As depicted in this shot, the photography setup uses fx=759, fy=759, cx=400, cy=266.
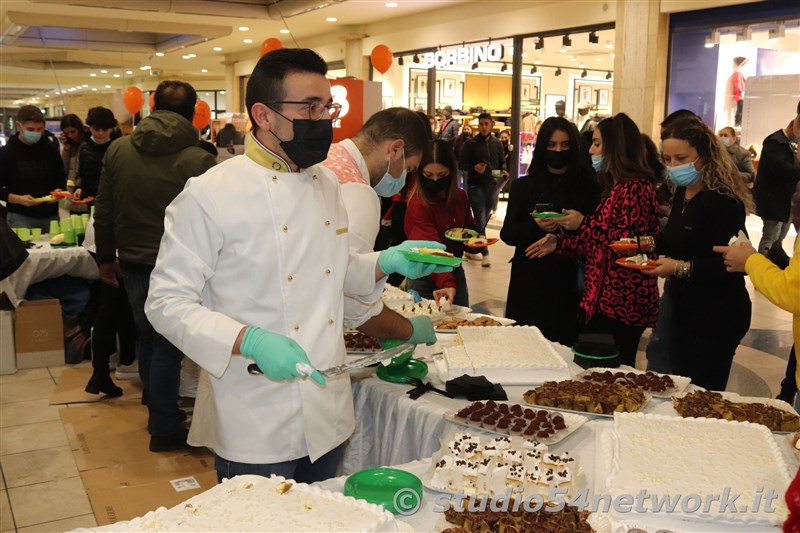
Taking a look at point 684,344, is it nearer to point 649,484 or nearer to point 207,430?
point 649,484

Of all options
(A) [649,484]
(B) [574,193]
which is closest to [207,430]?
(A) [649,484]

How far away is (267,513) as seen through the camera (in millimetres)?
1433

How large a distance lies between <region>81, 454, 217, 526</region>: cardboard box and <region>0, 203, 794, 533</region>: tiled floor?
2.6 inches

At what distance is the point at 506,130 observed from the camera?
13.2 metres

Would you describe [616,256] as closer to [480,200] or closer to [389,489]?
[389,489]

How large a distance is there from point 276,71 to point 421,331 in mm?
1074

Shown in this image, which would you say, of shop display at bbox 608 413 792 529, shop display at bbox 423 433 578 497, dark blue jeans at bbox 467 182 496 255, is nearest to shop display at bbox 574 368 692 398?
shop display at bbox 608 413 792 529

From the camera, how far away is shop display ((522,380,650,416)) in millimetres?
2188

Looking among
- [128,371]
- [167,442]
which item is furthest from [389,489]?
[128,371]

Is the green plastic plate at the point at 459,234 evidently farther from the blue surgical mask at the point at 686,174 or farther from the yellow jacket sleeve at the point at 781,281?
the yellow jacket sleeve at the point at 781,281

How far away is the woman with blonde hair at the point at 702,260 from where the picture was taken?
2990 mm

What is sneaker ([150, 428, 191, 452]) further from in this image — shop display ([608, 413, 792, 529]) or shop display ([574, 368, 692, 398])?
shop display ([608, 413, 792, 529])

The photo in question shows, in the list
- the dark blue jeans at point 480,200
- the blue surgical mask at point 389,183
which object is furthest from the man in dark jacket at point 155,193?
the dark blue jeans at point 480,200

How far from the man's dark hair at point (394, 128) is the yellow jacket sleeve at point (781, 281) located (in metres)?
1.19
